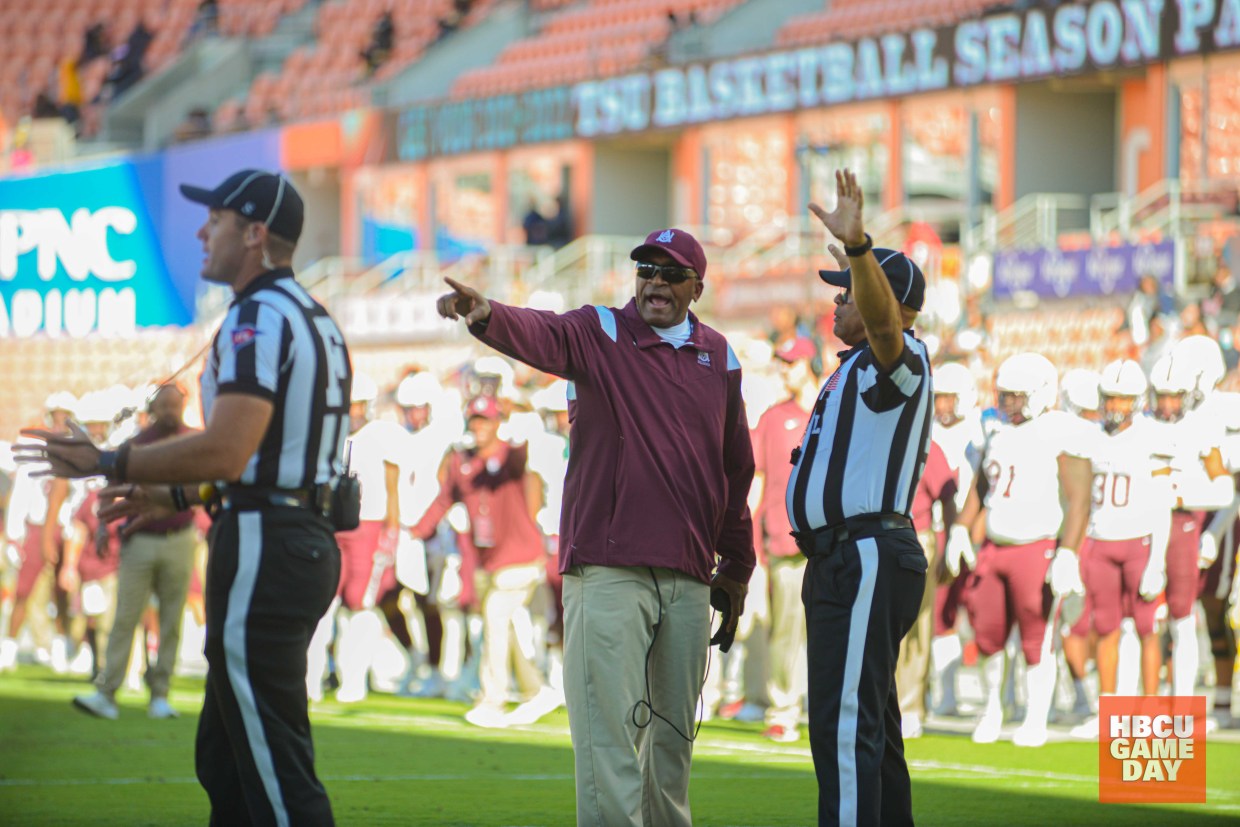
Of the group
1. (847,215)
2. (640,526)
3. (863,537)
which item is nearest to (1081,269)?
(863,537)

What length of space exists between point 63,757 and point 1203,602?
21.4ft

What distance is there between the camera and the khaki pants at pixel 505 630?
40.6 ft

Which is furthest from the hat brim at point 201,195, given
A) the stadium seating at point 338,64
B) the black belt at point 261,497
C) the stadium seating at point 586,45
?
the stadium seating at point 338,64

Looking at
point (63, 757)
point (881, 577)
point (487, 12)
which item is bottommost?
point (63, 757)

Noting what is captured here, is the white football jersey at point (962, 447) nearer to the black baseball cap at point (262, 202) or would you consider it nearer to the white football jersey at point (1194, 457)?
the white football jersey at point (1194, 457)

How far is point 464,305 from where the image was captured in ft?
18.9

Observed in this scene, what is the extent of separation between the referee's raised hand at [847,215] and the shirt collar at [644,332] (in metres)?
0.74

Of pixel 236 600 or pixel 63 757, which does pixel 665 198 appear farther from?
pixel 236 600

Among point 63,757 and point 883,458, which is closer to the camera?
point 883,458

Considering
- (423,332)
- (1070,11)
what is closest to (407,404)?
(1070,11)

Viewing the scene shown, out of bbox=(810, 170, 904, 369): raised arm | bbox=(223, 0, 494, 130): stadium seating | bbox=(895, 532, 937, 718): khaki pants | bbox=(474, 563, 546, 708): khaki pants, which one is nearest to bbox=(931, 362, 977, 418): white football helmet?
bbox=(895, 532, 937, 718): khaki pants

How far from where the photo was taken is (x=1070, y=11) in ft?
74.8

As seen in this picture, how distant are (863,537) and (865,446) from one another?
278 millimetres

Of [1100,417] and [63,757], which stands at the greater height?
[1100,417]
